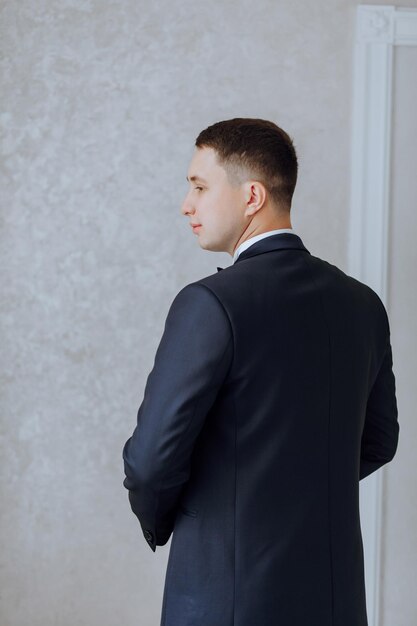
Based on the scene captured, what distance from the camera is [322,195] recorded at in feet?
8.63

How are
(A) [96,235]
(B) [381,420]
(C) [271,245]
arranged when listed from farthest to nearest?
(A) [96,235] < (B) [381,420] < (C) [271,245]

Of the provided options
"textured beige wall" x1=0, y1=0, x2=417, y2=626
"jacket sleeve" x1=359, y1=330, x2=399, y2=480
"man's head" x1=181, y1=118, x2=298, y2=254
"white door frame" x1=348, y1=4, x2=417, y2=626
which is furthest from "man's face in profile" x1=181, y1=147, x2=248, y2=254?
"white door frame" x1=348, y1=4, x2=417, y2=626

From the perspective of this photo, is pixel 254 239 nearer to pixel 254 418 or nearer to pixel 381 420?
pixel 254 418

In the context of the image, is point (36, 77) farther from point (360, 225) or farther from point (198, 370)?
point (198, 370)

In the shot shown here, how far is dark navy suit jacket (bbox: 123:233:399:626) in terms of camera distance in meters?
1.24

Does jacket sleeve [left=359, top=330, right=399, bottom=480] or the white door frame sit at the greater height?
the white door frame

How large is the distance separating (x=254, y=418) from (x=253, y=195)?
424 mm

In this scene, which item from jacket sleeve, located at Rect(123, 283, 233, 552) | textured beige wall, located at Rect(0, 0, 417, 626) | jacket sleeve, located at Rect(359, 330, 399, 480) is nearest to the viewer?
jacket sleeve, located at Rect(123, 283, 233, 552)

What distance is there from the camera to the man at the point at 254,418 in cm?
125

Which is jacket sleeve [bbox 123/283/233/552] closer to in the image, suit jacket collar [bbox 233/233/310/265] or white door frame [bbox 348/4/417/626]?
suit jacket collar [bbox 233/233/310/265]

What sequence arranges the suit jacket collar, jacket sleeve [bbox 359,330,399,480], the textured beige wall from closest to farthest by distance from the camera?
the suit jacket collar < jacket sleeve [bbox 359,330,399,480] < the textured beige wall

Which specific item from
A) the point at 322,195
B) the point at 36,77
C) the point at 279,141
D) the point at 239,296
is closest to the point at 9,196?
the point at 36,77

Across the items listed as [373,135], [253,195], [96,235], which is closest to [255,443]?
[253,195]

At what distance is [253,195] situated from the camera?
55.4 inches
